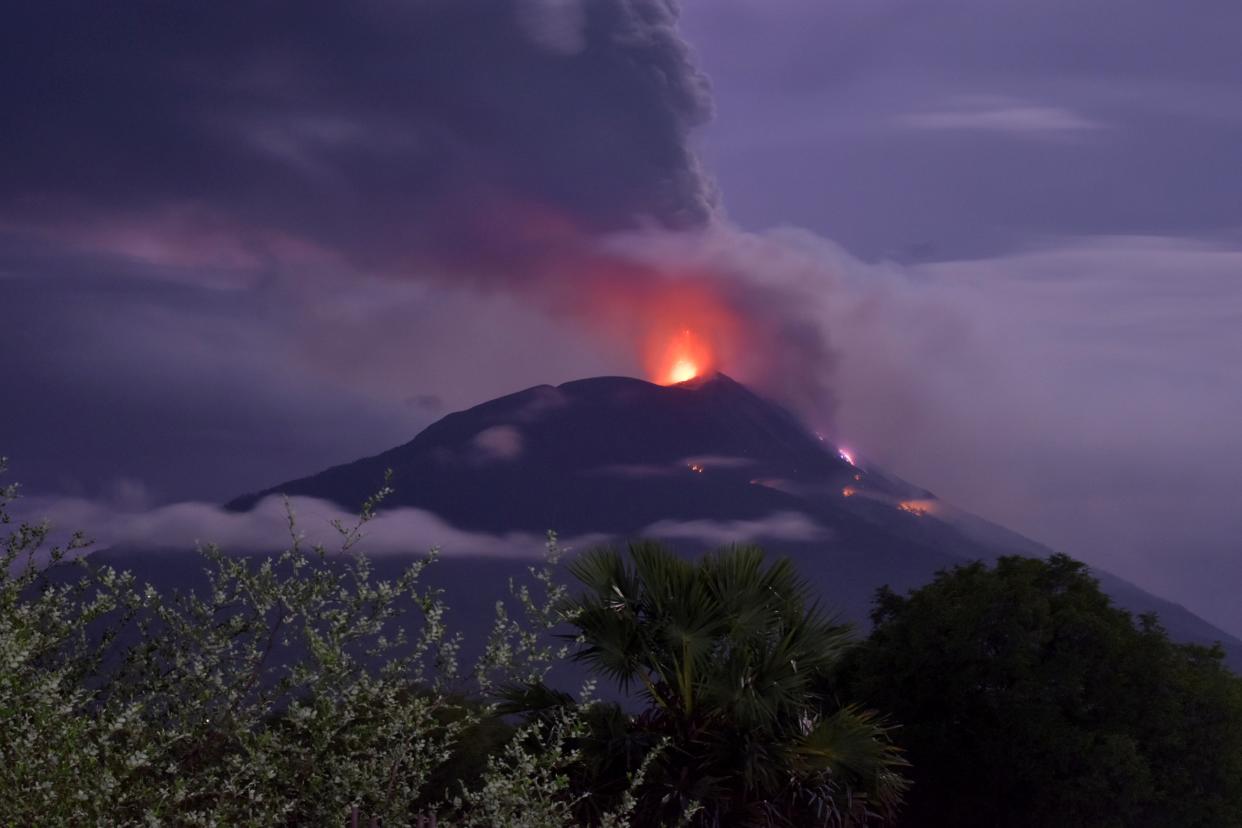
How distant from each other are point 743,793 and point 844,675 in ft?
48.4

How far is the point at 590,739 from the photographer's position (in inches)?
685

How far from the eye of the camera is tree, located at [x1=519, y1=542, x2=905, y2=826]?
17156 mm

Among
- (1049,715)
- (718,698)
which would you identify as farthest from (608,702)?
(1049,715)

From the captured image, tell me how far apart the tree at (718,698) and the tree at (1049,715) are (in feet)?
32.4

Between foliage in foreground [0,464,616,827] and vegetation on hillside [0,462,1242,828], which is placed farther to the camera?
vegetation on hillside [0,462,1242,828]

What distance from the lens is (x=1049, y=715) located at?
90.2ft

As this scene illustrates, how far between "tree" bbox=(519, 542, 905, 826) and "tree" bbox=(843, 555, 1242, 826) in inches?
389

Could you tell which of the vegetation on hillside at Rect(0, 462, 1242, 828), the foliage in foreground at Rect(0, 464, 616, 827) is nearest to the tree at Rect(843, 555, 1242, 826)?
the vegetation on hillside at Rect(0, 462, 1242, 828)

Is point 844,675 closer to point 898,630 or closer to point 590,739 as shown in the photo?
point 898,630

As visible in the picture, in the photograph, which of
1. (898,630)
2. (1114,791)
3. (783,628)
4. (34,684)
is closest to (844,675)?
(898,630)

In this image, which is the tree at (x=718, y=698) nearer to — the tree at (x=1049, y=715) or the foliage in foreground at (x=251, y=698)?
the foliage in foreground at (x=251, y=698)

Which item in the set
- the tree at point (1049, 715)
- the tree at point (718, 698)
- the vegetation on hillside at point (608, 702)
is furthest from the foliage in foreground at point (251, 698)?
the tree at point (1049, 715)

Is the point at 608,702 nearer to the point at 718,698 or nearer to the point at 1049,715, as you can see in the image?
the point at 718,698

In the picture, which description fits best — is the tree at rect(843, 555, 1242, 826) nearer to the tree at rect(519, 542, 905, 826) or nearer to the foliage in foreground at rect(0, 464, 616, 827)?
the tree at rect(519, 542, 905, 826)
